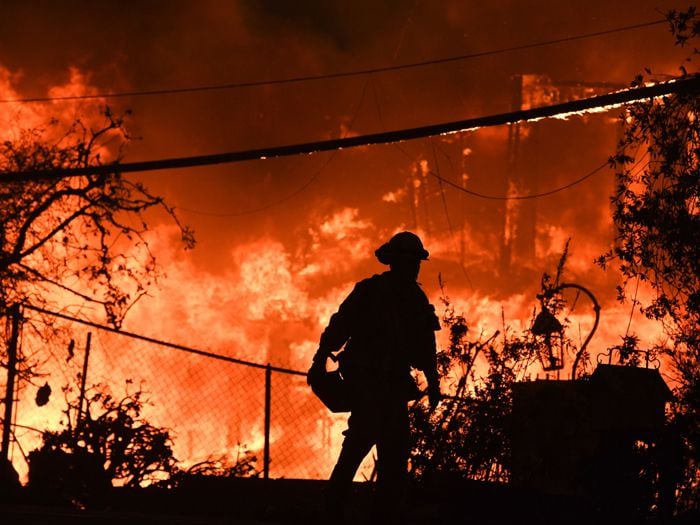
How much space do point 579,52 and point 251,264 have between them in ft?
74.8

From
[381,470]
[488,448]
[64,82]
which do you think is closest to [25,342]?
[488,448]

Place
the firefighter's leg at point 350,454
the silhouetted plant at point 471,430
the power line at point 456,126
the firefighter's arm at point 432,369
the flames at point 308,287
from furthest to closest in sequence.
Answer: 1. the flames at point 308,287
2. the silhouetted plant at point 471,430
3. the power line at point 456,126
4. the firefighter's arm at point 432,369
5. the firefighter's leg at point 350,454

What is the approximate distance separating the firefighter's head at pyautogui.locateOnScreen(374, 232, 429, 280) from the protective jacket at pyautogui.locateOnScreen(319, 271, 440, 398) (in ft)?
0.21

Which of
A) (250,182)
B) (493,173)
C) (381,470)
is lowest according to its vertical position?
(381,470)

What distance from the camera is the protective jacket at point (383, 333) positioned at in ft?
21.9

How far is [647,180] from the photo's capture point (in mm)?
11125

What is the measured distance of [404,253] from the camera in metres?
6.76

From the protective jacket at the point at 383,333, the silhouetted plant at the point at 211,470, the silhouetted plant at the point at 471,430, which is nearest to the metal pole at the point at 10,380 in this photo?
the silhouetted plant at the point at 211,470

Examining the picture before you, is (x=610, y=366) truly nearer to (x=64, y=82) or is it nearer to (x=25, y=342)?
(x=25, y=342)

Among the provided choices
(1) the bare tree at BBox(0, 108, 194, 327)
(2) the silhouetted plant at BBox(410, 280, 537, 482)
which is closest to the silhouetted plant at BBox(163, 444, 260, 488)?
(2) the silhouetted plant at BBox(410, 280, 537, 482)

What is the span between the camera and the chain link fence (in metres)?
13.1

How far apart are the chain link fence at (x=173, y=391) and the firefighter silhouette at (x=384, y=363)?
4.12 meters

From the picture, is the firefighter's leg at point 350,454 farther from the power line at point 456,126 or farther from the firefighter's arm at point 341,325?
the power line at point 456,126

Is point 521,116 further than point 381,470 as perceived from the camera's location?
Yes
